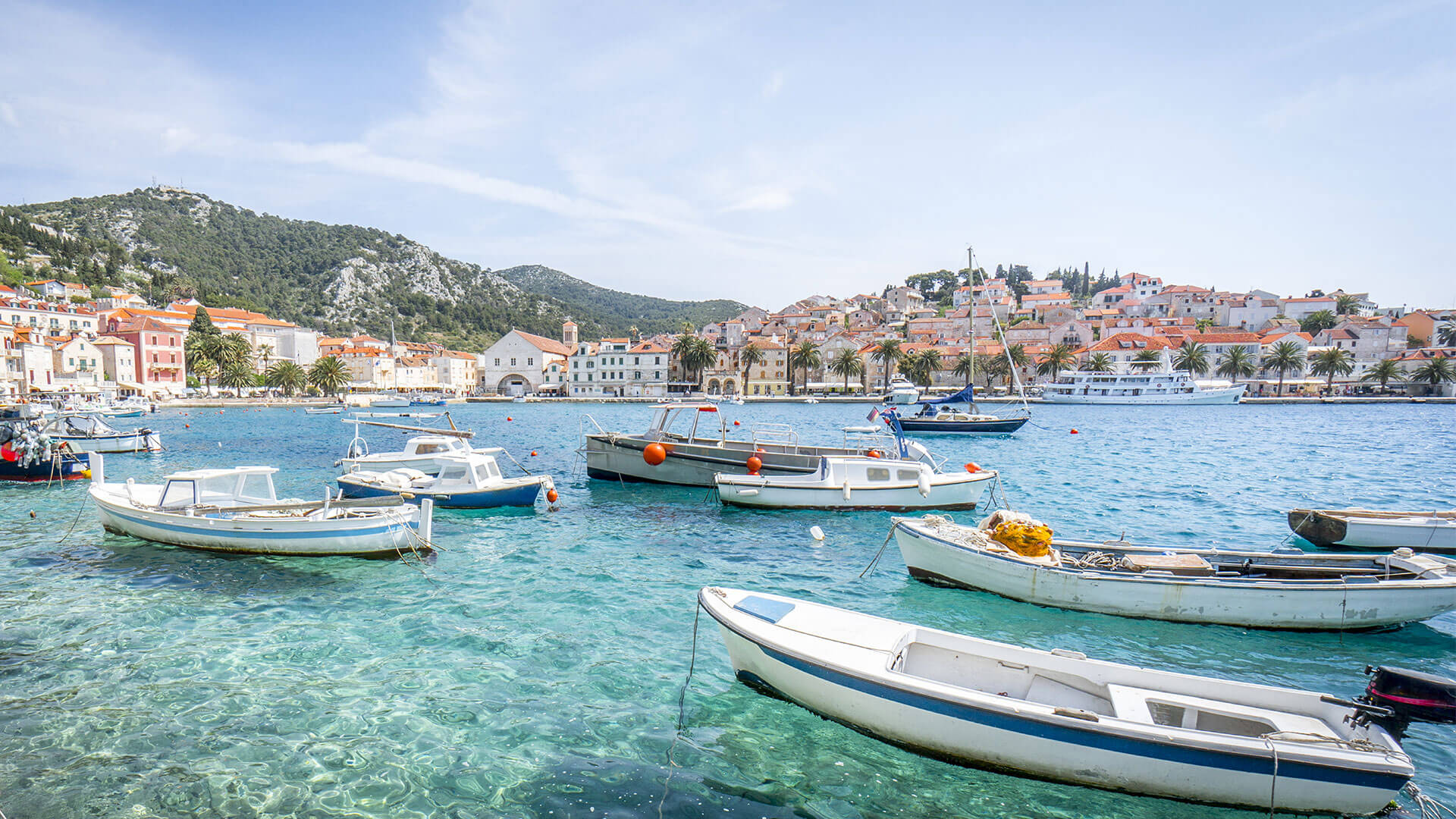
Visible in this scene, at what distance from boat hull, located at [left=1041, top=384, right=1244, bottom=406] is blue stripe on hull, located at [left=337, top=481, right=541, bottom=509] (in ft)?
281

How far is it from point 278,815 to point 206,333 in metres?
126

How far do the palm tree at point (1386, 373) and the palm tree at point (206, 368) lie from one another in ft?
544

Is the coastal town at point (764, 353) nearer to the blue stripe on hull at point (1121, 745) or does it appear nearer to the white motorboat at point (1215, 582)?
the white motorboat at point (1215, 582)

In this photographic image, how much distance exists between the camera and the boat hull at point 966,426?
155ft

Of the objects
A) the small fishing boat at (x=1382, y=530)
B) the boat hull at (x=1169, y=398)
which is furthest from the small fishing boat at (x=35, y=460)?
the boat hull at (x=1169, y=398)

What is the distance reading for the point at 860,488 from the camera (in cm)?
1941

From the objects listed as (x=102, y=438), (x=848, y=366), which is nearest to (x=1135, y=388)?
(x=848, y=366)

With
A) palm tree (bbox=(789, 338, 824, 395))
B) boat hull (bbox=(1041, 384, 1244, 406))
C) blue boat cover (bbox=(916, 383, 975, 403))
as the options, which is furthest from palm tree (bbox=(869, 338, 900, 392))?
blue boat cover (bbox=(916, 383, 975, 403))

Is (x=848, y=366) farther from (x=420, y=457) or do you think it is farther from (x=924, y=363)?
(x=420, y=457)

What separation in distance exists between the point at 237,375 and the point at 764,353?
78593mm

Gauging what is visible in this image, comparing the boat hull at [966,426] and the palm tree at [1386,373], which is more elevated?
the palm tree at [1386,373]

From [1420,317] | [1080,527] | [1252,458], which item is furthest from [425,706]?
[1420,317]

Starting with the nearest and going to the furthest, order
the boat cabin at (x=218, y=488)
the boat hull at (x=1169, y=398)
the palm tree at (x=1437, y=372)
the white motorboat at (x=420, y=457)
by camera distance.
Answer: the boat cabin at (x=218, y=488) → the white motorboat at (x=420, y=457) → the boat hull at (x=1169, y=398) → the palm tree at (x=1437, y=372)

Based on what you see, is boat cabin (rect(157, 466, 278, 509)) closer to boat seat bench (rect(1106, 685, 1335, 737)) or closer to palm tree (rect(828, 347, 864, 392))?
boat seat bench (rect(1106, 685, 1335, 737))
